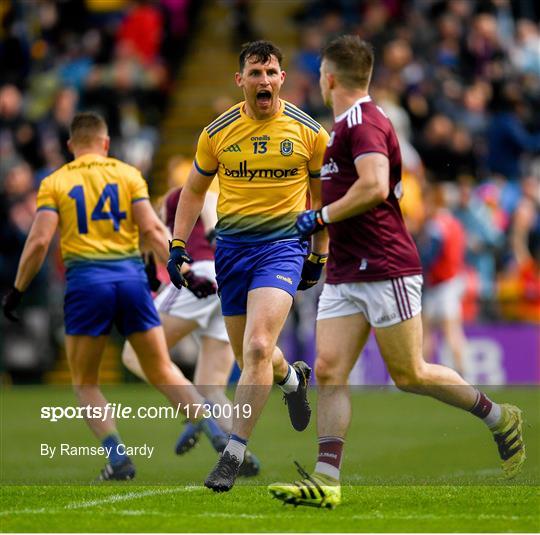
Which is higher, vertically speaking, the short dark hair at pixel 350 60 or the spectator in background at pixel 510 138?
the short dark hair at pixel 350 60

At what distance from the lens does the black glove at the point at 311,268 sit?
9.58 metres

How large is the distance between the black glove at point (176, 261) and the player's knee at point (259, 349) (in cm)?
84

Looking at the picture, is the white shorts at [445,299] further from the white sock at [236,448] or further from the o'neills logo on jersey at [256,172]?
the white sock at [236,448]

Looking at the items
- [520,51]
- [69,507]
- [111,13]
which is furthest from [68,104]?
[69,507]

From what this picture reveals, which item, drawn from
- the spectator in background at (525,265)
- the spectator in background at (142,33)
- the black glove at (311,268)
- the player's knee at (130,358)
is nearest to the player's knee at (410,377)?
the black glove at (311,268)

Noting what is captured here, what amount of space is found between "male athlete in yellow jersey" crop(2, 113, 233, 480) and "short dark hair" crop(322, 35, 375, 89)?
92.4 inches

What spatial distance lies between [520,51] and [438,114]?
6.93 ft

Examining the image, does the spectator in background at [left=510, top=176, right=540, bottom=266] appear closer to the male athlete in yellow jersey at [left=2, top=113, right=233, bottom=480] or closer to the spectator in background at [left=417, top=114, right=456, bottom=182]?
the spectator in background at [left=417, top=114, right=456, bottom=182]

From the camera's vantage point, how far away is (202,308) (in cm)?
1154

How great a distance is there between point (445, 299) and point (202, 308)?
7133 mm

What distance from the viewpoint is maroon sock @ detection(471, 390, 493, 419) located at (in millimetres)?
9141

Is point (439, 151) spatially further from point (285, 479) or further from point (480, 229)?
point (285, 479)

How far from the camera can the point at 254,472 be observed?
1034 centimetres

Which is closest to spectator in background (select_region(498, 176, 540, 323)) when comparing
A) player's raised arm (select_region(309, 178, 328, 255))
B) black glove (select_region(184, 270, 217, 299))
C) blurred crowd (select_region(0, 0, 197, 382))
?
blurred crowd (select_region(0, 0, 197, 382))
